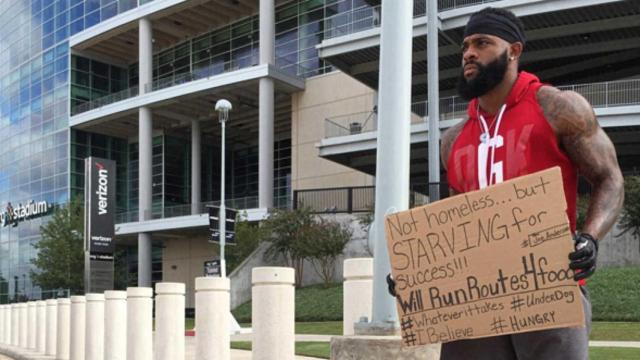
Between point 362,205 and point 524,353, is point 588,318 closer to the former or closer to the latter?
point 524,353

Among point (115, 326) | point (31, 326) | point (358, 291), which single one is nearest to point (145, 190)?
point (31, 326)

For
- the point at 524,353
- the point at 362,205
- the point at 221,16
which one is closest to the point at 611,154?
the point at 524,353

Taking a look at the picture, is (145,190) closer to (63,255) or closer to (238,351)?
(63,255)

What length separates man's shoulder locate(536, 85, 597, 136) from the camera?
282 cm

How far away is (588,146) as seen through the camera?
9.27 feet

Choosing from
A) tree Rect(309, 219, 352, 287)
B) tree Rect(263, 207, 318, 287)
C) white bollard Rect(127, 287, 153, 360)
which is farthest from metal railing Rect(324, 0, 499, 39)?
white bollard Rect(127, 287, 153, 360)

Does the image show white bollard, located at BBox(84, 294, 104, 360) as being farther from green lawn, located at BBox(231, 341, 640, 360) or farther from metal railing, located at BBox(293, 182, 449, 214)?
metal railing, located at BBox(293, 182, 449, 214)

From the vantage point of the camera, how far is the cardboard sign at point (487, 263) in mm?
2719

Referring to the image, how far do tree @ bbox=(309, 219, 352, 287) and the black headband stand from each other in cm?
2687

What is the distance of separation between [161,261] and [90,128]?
34.1 ft

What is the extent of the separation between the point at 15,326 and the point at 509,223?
2224cm

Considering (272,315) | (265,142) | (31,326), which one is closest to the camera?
(272,315)

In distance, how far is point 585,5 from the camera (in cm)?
2561

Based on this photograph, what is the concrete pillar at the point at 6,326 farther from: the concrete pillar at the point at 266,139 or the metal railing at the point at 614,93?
the metal railing at the point at 614,93
